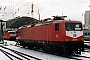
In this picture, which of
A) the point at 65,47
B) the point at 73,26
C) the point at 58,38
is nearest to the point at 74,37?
the point at 73,26

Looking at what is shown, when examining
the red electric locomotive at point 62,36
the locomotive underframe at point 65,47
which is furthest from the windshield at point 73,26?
the locomotive underframe at point 65,47

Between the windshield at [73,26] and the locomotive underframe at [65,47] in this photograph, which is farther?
the windshield at [73,26]

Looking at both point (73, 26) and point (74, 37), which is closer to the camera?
point (74, 37)

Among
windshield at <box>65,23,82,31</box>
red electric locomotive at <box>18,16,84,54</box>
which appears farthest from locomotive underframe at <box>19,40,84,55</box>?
windshield at <box>65,23,82,31</box>

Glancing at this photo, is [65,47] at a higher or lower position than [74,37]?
lower

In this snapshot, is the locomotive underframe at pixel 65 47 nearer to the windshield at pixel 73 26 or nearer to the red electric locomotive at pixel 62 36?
the red electric locomotive at pixel 62 36

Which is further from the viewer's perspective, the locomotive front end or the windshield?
the windshield

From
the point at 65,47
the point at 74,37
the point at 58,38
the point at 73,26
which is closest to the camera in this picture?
the point at 65,47

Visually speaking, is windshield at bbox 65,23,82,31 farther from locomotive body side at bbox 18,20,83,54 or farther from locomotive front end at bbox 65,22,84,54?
locomotive body side at bbox 18,20,83,54

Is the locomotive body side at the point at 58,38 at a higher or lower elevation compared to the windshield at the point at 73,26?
lower

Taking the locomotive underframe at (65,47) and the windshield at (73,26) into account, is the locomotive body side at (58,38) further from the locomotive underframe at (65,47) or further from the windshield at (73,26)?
the windshield at (73,26)

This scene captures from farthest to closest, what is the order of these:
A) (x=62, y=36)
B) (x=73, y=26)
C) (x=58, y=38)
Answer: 1. (x=58, y=38)
2. (x=73, y=26)
3. (x=62, y=36)

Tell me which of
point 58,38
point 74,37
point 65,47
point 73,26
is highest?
point 73,26

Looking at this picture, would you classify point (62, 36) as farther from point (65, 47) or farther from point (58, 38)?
point (65, 47)
